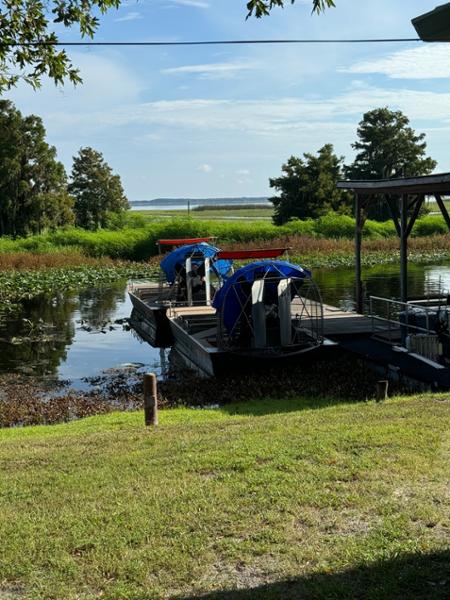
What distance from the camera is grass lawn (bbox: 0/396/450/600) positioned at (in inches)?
197

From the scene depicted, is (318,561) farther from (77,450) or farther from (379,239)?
(379,239)

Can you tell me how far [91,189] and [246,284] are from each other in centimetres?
5907

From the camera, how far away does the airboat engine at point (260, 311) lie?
19047 millimetres

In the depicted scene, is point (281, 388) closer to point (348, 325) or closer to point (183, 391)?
point (183, 391)

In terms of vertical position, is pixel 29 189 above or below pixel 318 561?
above

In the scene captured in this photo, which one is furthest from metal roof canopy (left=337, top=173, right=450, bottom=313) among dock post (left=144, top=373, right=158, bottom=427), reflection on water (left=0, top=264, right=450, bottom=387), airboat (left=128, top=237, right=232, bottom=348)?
dock post (left=144, top=373, right=158, bottom=427)

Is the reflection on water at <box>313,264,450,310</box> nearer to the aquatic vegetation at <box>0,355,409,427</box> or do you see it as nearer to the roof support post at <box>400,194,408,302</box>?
the roof support post at <box>400,194,408,302</box>

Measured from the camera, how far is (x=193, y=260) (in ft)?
94.3

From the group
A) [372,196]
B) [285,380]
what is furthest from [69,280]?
[285,380]

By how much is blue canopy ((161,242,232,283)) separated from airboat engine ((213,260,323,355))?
27.8 feet

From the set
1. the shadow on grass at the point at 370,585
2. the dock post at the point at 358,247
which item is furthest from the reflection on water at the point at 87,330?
the shadow on grass at the point at 370,585

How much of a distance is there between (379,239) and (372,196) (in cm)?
4369

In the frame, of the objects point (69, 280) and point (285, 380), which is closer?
point (285, 380)

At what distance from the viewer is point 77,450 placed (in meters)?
9.10
